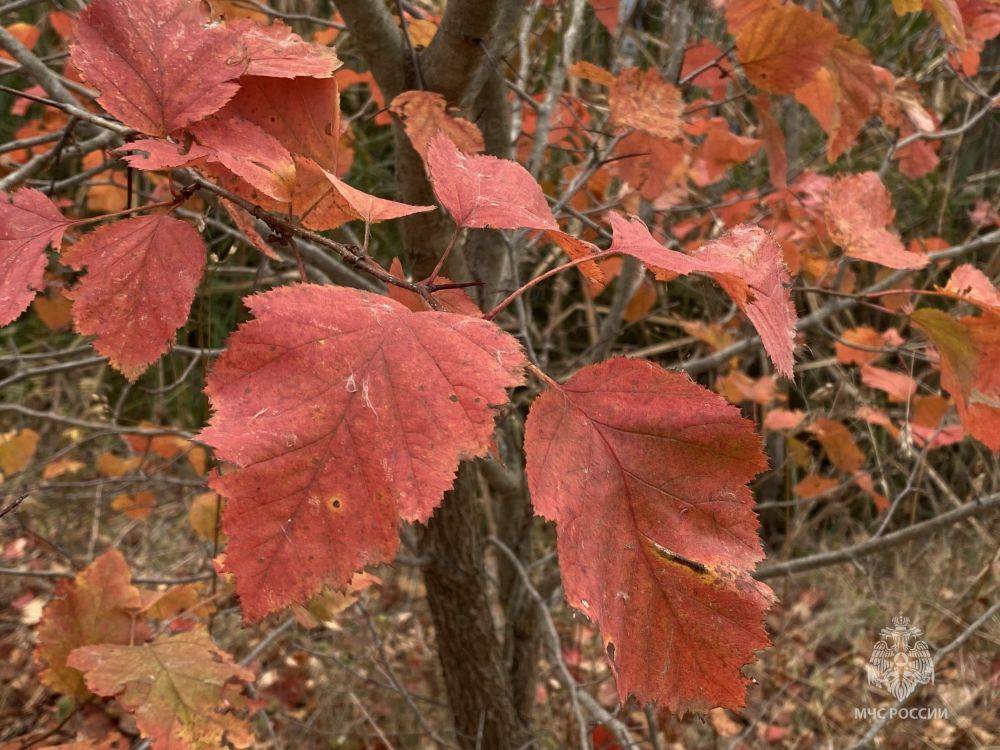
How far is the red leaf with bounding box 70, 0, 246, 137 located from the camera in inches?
19.1

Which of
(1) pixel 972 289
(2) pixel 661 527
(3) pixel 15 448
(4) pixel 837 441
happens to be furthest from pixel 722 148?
(3) pixel 15 448

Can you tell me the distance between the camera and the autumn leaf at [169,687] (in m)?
0.72

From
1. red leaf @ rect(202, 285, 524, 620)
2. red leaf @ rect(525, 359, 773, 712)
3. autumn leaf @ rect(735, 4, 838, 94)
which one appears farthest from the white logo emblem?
red leaf @ rect(202, 285, 524, 620)

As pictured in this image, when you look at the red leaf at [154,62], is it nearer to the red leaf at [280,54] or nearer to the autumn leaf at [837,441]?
the red leaf at [280,54]

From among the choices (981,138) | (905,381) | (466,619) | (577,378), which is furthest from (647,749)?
(981,138)

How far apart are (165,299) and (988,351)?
712 millimetres

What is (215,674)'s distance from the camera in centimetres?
77

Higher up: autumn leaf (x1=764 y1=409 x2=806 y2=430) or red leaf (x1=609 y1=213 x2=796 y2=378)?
red leaf (x1=609 y1=213 x2=796 y2=378)

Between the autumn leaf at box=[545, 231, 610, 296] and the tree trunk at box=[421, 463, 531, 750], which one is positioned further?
the tree trunk at box=[421, 463, 531, 750]

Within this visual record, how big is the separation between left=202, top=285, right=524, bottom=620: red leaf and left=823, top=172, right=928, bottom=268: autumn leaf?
59 centimetres

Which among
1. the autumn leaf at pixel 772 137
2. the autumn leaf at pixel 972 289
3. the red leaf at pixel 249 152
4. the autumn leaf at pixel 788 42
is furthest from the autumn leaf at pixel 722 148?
the red leaf at pixel 249 152

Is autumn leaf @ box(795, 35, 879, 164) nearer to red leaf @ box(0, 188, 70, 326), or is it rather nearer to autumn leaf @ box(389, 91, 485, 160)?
autumn leaf @ box(389, 91, 485, 160)

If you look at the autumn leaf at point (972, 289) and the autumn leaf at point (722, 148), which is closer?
the autumn leaf at point (972, 289)

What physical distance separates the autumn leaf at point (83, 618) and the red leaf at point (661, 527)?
27.5 inches
